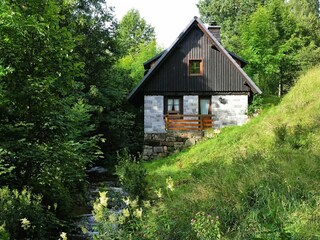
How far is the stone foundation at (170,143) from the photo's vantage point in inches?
863

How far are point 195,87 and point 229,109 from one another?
2.62 m

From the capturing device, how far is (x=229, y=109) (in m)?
23.5

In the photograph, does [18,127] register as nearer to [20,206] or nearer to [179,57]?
[20,206]

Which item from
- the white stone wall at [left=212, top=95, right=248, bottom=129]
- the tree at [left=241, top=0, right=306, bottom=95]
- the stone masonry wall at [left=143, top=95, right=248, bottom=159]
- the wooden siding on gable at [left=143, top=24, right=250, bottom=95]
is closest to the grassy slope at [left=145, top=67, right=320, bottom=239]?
the stone masonry wall at [left=143, top=95, right=248, bottom=159]

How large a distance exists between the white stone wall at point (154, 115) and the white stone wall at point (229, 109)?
346 centimetres

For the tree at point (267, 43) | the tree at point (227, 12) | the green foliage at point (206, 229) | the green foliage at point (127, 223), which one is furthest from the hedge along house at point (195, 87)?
the tree at point (227, 12)

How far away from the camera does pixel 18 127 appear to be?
718cm

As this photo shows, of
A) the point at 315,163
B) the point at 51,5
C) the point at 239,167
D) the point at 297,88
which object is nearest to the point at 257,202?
the point at 315,163

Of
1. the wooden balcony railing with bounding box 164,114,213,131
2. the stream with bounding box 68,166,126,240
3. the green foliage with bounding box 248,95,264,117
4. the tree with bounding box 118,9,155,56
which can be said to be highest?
the tree with bounding box 118,9,155,56

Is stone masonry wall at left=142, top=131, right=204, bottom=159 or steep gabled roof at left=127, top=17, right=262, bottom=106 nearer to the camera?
stone masonry wall at left=142, top=131, right=204, bottom=159

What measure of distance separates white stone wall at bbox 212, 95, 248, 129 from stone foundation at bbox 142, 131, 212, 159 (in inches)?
80.5

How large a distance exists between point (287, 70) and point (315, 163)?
89.0 feet

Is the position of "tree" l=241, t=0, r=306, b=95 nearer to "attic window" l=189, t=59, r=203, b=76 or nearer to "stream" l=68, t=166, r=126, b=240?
"attic window" l=189, t=59, r=203, b=76

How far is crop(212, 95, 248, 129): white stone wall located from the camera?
76.7ft
